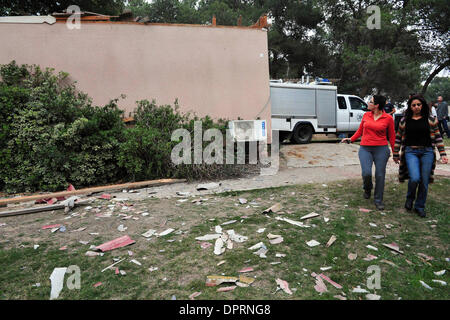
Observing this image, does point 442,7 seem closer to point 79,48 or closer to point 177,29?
point 177,29

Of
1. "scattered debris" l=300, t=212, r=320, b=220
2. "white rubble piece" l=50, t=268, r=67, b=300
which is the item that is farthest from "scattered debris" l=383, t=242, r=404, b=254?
"white rubble piece" l=50, t=268, r=67, b=300

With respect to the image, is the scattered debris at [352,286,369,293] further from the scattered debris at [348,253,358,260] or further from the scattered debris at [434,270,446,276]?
the scattered debris at [434,270,446,276]

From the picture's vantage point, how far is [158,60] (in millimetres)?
7660

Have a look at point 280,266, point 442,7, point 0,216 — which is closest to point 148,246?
point 280,266

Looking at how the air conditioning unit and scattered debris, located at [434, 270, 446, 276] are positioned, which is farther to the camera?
the air conditioning unit

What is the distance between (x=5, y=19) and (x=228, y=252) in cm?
782

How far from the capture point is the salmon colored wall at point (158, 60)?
7000 mm

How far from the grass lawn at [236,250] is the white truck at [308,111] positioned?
19.9 feet

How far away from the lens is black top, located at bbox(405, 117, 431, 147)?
398 cm

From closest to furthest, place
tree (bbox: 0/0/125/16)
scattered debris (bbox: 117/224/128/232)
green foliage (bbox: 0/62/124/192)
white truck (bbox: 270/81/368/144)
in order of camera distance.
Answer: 1. scattered debris (bbox: 117/224/128/232)
2. green foliage (bbox: 0/62/124/192)
3. white truck (bbox: 270/81/368/144)
4. tree (bbox: 0/0/125/16)

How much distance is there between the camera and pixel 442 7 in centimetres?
1761

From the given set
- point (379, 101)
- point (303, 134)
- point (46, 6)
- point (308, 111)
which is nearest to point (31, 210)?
point (379, 101)

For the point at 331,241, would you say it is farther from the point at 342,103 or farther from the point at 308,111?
the point at 342,103

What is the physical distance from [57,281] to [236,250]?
5.76ft
